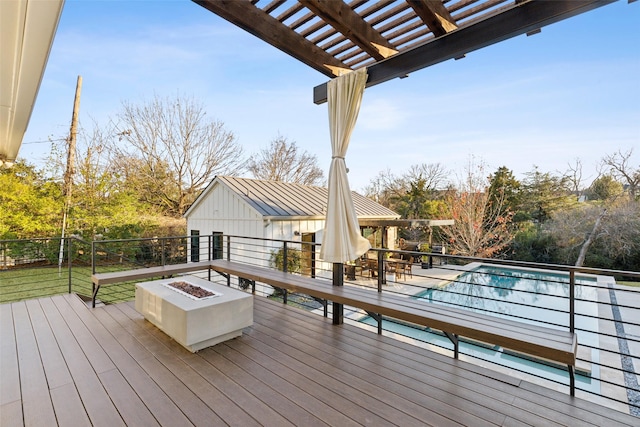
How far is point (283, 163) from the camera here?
60.7ft

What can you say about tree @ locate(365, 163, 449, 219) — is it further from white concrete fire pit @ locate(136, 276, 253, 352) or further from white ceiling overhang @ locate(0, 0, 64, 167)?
white ceiling overhang @ locate(0, 0, 64, 167)

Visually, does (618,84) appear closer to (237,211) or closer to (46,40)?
(237,211)

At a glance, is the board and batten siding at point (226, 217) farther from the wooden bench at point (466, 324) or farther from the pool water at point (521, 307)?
the wooden bench at point (466, 324)

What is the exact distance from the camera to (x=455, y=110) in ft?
44.9

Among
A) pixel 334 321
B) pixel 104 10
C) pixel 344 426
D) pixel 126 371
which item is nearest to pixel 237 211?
pixel 104 10

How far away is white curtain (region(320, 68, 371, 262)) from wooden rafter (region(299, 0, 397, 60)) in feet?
1.17

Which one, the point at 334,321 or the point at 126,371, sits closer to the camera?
the point at 126,371

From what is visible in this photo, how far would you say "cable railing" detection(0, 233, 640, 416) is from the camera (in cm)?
369

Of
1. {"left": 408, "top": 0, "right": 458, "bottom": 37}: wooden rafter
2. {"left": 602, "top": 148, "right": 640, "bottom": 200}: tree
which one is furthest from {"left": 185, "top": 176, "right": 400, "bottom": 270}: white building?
{"left": 602, "top": 148, "right": 640, "bottom": 200}: tree

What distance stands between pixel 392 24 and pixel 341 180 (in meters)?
1.43

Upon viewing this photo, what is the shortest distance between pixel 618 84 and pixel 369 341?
47.3ft

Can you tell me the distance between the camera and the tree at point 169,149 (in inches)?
486

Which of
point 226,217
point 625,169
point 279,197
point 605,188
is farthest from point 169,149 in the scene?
point 625,169

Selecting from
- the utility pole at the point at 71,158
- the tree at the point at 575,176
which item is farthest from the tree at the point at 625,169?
the utility pole at the point at 71,158
